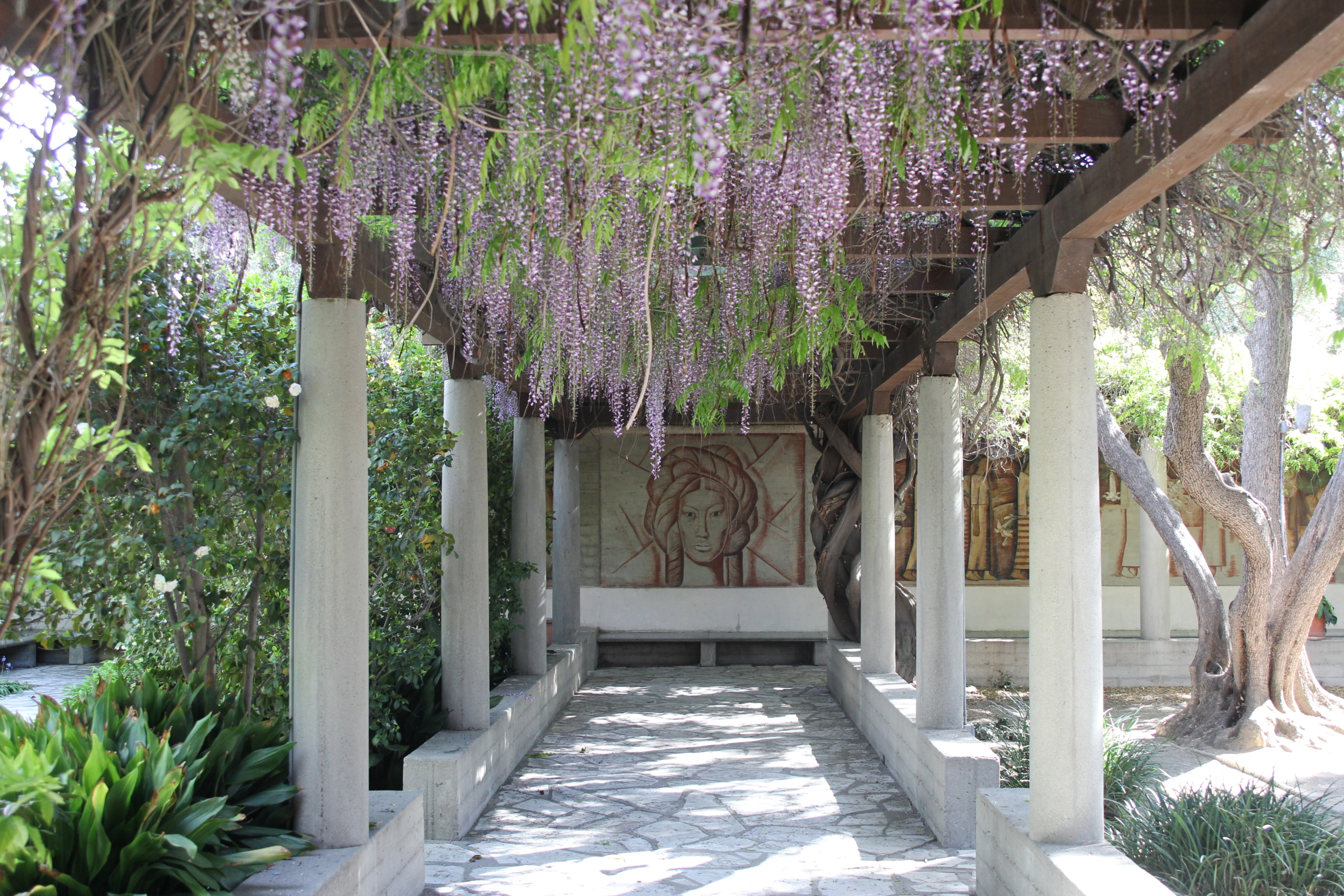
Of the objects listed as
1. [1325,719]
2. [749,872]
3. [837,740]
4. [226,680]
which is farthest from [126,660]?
[1325,719]

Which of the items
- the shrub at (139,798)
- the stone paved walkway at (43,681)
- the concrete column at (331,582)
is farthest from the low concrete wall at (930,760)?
the stone paved walkway at (43,681)

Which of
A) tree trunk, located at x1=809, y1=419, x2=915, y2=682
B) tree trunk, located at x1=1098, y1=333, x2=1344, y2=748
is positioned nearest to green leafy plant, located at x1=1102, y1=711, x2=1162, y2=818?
tree trunk, located at x1=1098, y1=333, x2=1344, y2=748

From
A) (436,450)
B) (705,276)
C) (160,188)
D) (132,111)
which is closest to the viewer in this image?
(132,111)

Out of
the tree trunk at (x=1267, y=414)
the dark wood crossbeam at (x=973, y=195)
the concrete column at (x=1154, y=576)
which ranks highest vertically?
the dark wood crossbeam at (x=973, y=195)

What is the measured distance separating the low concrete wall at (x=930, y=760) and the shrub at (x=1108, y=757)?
161 mm

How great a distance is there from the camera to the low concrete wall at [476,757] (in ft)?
14.6

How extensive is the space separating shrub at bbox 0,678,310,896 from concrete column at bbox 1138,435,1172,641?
8062 mm

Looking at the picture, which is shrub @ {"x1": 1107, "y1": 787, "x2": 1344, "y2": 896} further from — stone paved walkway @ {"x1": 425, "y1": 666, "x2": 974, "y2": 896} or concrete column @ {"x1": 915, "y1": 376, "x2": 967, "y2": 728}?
concrete column @ {"x1": 915, "y1": 376, "x2": 967, "y2": 728}

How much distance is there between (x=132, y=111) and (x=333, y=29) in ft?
1.36

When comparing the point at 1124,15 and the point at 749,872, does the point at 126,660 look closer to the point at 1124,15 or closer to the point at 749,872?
the point at 749,872

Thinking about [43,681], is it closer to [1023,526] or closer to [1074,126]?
[1023,526]

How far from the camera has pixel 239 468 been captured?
153 inches

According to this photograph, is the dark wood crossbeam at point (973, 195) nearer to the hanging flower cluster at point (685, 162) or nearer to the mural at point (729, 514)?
the hanging flower cluster at point (685, 162)

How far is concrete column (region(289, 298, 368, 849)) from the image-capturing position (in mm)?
3189
